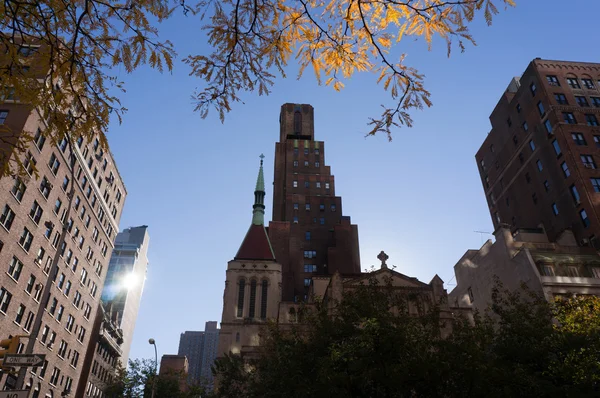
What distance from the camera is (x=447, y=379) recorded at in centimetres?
1945

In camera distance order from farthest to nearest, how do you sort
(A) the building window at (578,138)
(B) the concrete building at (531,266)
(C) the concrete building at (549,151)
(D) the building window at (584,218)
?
(A) the building window at (578,138) < (C) the concrete building at (549,151) < (D) the building window at (584,218) < (B) the concrete building at (531,266)

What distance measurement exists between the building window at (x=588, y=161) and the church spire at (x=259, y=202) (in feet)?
167

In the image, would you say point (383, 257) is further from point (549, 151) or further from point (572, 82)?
point (572, 82)

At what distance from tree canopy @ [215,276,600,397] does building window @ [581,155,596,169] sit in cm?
2746

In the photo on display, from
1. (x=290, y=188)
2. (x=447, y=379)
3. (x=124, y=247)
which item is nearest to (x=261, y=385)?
(x=447, y=379)

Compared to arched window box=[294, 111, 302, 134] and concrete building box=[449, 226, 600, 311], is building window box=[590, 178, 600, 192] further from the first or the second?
arched window box=[294, 111, 302, 134]

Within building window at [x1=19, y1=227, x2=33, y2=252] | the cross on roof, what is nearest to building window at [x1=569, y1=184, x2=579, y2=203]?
the cross on roof

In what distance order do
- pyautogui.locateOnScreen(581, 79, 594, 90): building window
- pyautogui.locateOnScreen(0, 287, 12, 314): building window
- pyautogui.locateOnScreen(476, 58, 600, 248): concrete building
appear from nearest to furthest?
pyautogui.locateOnScreen(0, 287, 12, 314): building window → pyautogui.locateOnScreen(476, 58, 600, 248): concrete building → pyautogui.locateOnScreen(581, 79, 594, 90): building window

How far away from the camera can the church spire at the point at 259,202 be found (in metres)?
82.9

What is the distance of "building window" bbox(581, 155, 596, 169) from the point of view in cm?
4819

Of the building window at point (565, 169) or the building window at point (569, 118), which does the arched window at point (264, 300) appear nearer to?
the building window at point (565, 169)

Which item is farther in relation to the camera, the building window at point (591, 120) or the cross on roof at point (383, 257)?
the building window at point (591, 120)

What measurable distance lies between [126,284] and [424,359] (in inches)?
4972

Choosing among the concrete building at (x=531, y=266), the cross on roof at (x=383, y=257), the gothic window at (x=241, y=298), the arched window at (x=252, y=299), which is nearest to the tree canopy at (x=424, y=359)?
the concrete building at (x=531, y=266)
